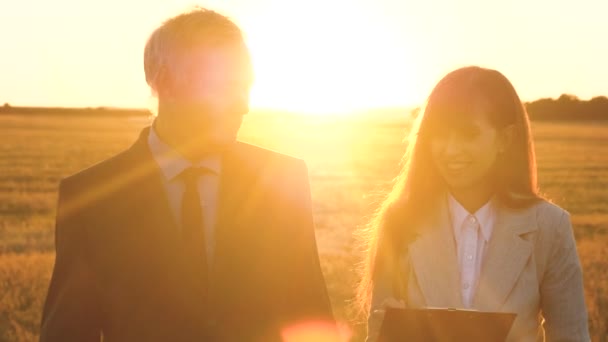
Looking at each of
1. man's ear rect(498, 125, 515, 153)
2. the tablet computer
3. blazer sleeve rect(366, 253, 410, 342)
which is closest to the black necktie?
the tablet computer

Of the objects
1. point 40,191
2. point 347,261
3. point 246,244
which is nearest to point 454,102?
point 246,244

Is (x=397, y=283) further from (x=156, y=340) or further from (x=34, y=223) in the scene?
(x=34, y=223)

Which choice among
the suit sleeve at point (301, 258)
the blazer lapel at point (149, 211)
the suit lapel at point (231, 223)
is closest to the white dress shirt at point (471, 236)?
the suit sleeve at point (301, 258)

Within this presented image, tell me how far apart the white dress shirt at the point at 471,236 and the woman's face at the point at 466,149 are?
0.15 metres

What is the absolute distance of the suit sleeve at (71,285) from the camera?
326 cm

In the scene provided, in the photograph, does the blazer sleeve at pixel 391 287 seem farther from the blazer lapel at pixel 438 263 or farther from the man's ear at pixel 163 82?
the man's ear at pixel 163 82

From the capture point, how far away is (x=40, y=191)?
32.7 m

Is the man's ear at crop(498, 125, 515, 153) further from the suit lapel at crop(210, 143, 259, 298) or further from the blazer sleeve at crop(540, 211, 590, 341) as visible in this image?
the suit lapel at crop(210, 143, 259, 298)

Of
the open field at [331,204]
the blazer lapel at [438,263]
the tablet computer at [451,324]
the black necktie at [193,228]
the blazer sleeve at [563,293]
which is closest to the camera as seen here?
the black necktie at [193,228]

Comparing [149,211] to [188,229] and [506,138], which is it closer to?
[188,229]

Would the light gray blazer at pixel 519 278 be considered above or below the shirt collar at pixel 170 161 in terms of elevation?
below

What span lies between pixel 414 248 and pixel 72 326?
4.48 ft

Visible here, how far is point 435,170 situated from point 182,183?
1.13 meters

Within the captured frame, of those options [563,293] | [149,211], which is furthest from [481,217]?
[149,211]
